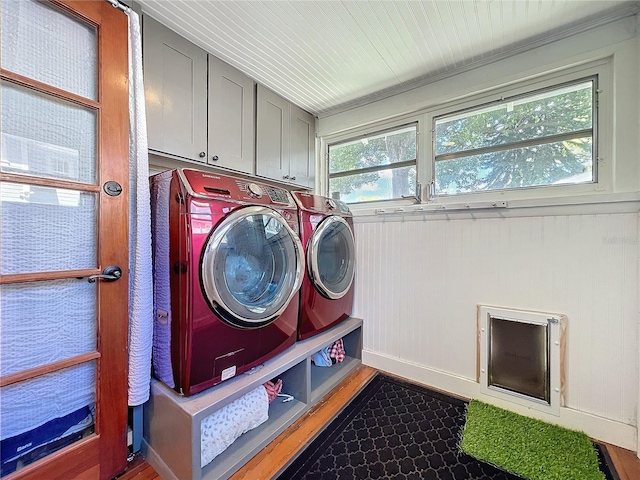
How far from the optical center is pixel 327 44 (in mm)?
1652

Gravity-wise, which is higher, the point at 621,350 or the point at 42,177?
the point at 42,177

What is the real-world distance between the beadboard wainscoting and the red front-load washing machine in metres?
0.95

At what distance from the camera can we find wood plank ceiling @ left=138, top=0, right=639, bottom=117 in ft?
4.49

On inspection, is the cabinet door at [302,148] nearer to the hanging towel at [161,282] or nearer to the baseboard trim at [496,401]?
the hanging towel at [161,282]

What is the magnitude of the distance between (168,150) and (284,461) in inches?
67.9

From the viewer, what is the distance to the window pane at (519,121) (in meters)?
1.58

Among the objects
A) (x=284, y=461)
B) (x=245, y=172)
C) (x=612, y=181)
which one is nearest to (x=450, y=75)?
(x=612, y=181)

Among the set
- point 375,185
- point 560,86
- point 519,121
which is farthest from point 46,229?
point 560,86

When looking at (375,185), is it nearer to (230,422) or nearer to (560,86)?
(560,86)

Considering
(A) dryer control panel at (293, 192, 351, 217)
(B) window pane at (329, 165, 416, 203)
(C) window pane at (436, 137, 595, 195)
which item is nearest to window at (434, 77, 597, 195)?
(C) window pane at (436, 137, 595, 195)

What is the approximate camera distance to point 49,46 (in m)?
1.03

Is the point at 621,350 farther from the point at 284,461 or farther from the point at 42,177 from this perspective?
the point at 42,177

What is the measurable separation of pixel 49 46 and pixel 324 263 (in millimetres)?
1684

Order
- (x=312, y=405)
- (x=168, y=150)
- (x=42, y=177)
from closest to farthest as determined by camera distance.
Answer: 1. (x=42, y=177)
2. (x=168, y=150)
3. (x=312, y=405)
